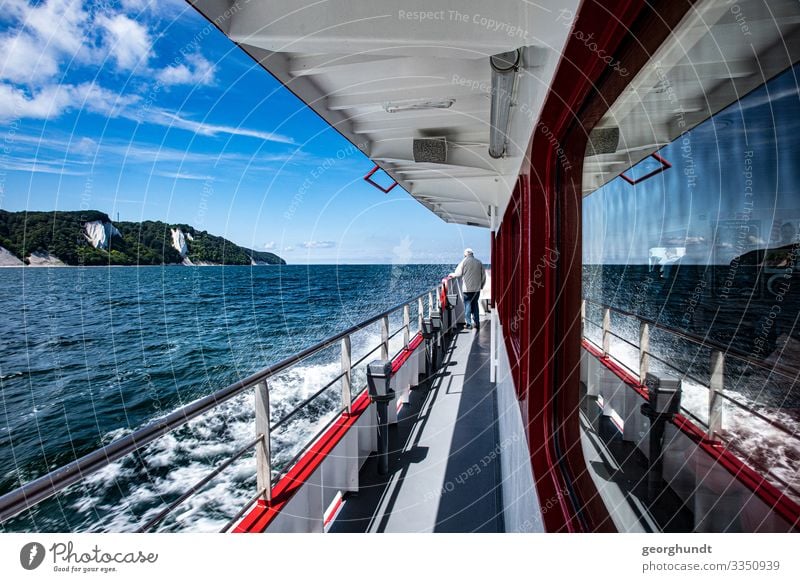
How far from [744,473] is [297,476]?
1.15m

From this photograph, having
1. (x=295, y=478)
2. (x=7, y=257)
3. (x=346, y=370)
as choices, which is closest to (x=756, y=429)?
(x=295, y=478)

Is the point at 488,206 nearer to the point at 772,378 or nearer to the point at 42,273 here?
the point at 772,378

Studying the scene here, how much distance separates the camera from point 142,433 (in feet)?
2.06

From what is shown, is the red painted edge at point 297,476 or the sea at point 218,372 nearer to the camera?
the sea at point 218,372

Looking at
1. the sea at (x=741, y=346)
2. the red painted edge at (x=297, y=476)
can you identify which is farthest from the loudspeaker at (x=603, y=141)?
the red painted edge at (x=297, y=476)

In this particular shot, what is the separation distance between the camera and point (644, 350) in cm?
41

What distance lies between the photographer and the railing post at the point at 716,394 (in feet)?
0.90

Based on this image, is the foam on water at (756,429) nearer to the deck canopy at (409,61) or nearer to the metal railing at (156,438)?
the deck canopy at (409,61)

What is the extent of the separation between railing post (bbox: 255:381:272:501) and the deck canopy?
2.56 ft

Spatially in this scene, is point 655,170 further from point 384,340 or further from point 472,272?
point 472,272

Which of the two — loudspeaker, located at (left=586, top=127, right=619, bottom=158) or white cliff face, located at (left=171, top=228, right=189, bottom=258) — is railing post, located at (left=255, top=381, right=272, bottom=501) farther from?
white cliff face, located at (left=171, top=228, right=189, bottom=258)

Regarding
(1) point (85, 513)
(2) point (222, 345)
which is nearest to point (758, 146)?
(1) point (85, 513)

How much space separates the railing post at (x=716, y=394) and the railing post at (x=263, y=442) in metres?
0.91

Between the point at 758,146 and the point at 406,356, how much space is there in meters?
2.40
